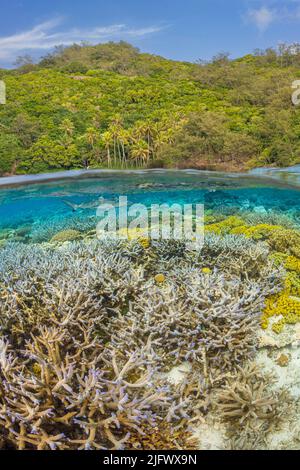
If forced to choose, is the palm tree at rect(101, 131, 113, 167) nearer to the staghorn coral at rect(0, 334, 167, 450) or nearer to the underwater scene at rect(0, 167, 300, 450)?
the underwater scene at rect(0, 167, 300, 450)

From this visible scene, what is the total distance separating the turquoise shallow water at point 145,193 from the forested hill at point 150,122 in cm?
257

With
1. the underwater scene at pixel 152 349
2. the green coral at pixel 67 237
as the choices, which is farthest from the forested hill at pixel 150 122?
the underwater scene at pixel 152 349

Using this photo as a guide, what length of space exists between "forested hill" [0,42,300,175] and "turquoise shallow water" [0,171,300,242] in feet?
8.44

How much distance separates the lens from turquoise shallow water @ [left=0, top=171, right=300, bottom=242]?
687 inches

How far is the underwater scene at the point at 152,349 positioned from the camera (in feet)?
8.75

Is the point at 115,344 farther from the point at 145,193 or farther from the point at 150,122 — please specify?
the point at 150,122

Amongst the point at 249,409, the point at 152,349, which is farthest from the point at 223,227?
the point at 249,409

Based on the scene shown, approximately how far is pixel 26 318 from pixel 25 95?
40.6 m

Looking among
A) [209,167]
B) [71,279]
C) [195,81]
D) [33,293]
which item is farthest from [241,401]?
[195,81]

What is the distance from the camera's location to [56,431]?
264cm

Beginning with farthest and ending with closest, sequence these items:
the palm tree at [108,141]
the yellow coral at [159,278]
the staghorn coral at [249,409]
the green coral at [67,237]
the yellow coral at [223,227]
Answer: the palm tree at [108,141], the green coral at [67,237], the yellow coral at [223,227], the yellow coral at [159,278], the staghorn coral at [249,409]

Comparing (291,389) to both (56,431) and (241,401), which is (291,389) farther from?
(56,431)

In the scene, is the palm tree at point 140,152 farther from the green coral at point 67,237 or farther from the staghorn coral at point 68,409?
the staghorn coral at point 68,409

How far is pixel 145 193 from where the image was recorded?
21.6 m
